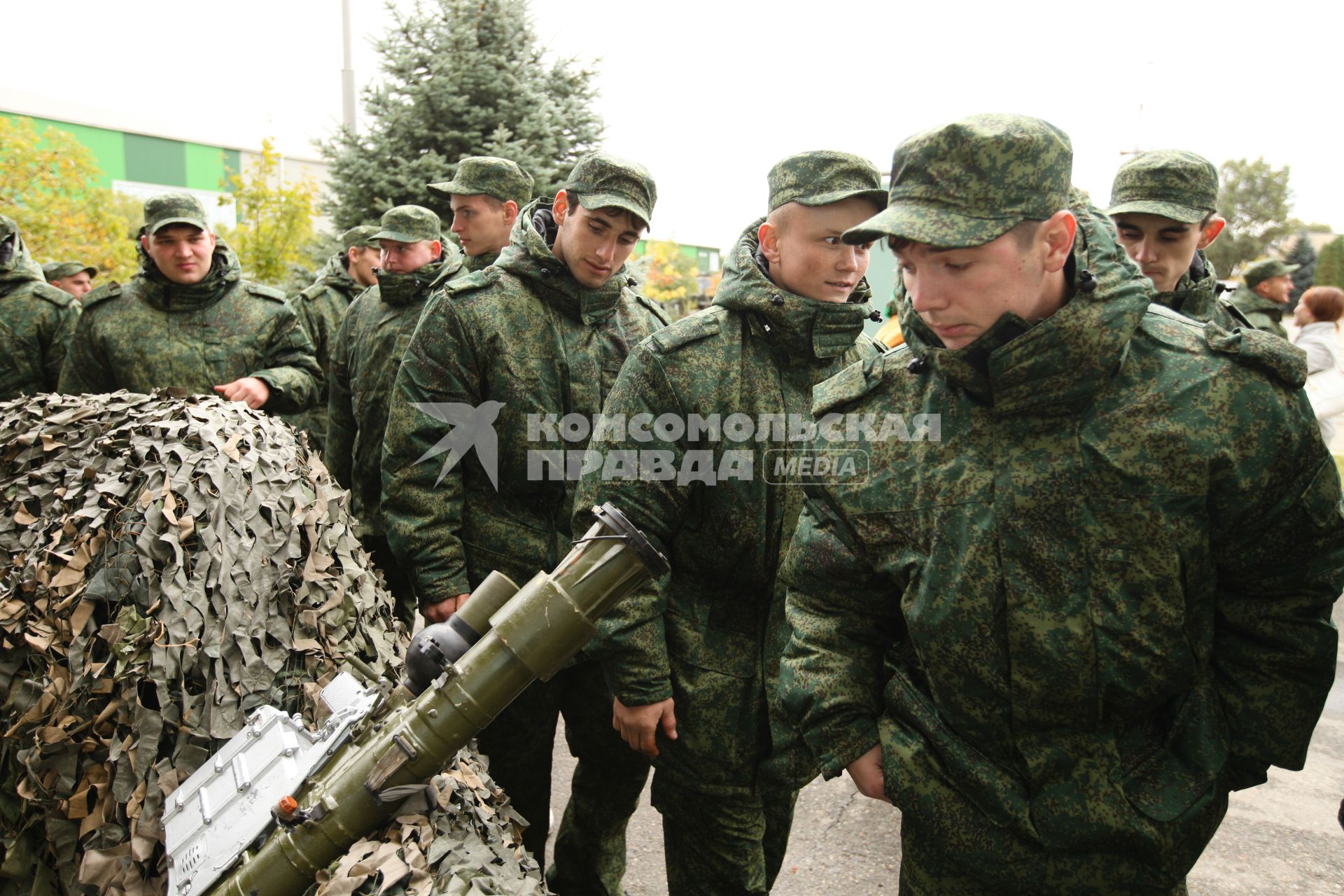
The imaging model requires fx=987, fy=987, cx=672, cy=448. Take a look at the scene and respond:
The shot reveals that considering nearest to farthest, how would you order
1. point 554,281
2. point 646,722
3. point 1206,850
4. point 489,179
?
point 646,722 → point 554,281 → point 1206,850 → point 489,179

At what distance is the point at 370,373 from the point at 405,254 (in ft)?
2.80

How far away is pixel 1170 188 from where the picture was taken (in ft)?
11.7

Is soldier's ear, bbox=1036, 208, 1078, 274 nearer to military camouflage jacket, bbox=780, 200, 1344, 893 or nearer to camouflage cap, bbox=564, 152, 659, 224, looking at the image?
military camouflage jacket, bbox=780, 200, 1344, 893

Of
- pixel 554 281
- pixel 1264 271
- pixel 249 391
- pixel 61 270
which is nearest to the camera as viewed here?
pixel 554 281

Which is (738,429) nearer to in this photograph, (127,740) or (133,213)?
(127,740)

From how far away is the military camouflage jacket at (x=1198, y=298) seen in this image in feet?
12.1

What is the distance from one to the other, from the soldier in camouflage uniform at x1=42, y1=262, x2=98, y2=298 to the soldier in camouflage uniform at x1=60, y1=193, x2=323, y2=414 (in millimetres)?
4748

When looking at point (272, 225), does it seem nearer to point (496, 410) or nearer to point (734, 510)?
point (496, 410)

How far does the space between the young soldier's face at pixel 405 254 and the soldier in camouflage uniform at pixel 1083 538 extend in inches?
158

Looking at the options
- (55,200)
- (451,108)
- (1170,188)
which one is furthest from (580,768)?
(55,200)

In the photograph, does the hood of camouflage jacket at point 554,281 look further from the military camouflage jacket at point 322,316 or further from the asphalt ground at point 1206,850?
the military camouflage jacket at point 322,316

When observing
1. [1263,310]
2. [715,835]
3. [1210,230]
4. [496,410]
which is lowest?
[715,835]

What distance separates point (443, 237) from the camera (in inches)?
239

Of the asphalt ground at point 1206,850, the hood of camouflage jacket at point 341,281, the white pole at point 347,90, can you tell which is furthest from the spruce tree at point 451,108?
the asphalt ground at point 1206,850
